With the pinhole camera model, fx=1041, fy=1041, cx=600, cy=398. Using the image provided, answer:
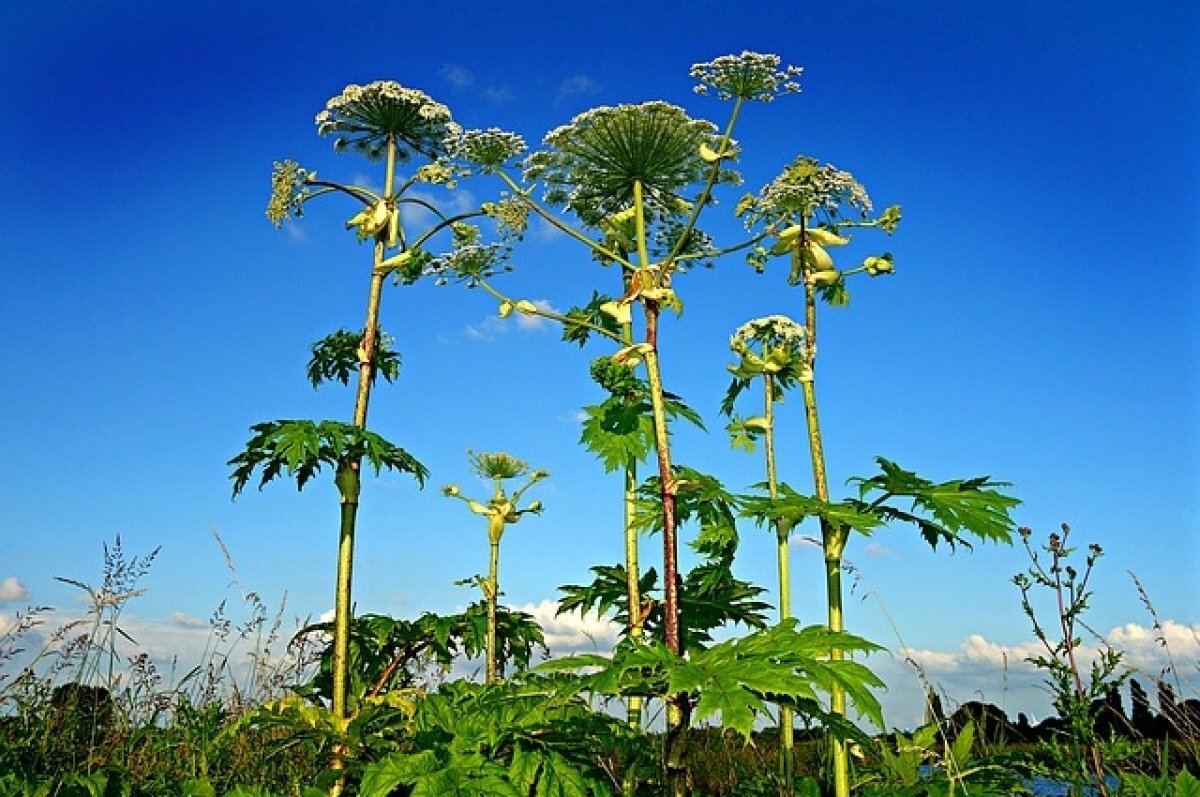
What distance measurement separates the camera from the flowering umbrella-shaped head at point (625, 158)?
4.16 meters

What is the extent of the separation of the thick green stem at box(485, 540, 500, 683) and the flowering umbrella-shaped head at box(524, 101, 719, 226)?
2.41 meters

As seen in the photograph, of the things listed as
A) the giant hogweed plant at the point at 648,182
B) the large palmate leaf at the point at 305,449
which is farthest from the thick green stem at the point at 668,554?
the large palmate leaf at the point at 305,449

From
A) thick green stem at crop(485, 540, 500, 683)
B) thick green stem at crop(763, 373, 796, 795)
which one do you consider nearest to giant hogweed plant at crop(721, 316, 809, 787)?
thick green stem at crop(763, 373, 796, 795)

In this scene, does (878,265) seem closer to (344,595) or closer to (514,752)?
(514,752)

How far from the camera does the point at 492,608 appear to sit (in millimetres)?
6152

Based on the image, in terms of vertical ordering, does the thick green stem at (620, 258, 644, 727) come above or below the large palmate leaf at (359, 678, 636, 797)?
above

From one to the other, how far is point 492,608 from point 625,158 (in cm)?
296

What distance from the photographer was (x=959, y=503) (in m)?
3.48

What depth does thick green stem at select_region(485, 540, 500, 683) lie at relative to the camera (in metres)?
6.04

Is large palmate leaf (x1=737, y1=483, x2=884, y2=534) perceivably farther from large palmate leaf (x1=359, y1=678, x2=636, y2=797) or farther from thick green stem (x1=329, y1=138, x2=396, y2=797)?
thick green stem (x1=329, y1=138, x2=396, y2=797)

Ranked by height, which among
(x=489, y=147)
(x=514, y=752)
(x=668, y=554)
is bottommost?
(x=514, y=752)

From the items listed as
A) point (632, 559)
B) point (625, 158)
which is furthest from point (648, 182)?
point (632, 559)

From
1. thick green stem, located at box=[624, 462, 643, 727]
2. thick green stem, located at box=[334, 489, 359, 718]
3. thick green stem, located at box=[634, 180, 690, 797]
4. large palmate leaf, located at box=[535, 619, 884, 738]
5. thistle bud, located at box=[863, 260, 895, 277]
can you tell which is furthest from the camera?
thick green stem, located at box=[334, 489, 359, 718]

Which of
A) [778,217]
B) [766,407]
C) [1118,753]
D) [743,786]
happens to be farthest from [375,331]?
[1118,753]
